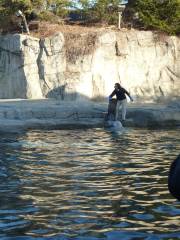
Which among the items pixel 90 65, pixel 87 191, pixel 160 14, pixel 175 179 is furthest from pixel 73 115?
pixel 175 179

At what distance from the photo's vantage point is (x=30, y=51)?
3011cm

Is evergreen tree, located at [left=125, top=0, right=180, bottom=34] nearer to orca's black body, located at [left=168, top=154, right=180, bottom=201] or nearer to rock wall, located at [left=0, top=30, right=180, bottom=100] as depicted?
rock wall, located at [left=0, top=30, right=180, bottom=100]

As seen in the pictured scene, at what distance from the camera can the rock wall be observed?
29703mm

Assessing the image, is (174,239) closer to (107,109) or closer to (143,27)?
(107,109)

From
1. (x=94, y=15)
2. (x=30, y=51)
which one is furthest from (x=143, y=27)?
(x=30, y=51)

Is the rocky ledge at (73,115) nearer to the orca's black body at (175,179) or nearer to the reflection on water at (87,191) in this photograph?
the reflection on water at (87,191)

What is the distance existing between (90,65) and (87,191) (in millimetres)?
20498

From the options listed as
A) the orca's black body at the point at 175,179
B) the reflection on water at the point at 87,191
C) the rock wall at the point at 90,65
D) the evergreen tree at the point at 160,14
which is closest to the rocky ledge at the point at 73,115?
the rock wall at the point at 90,65

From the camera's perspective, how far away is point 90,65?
2986 cm

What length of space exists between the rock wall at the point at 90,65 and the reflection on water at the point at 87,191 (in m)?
12.9

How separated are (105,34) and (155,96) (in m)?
4.21

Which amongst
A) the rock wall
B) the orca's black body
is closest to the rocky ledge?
the rock wall

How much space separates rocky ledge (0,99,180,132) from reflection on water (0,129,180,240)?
539 cm

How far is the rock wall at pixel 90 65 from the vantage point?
29.7 meters
